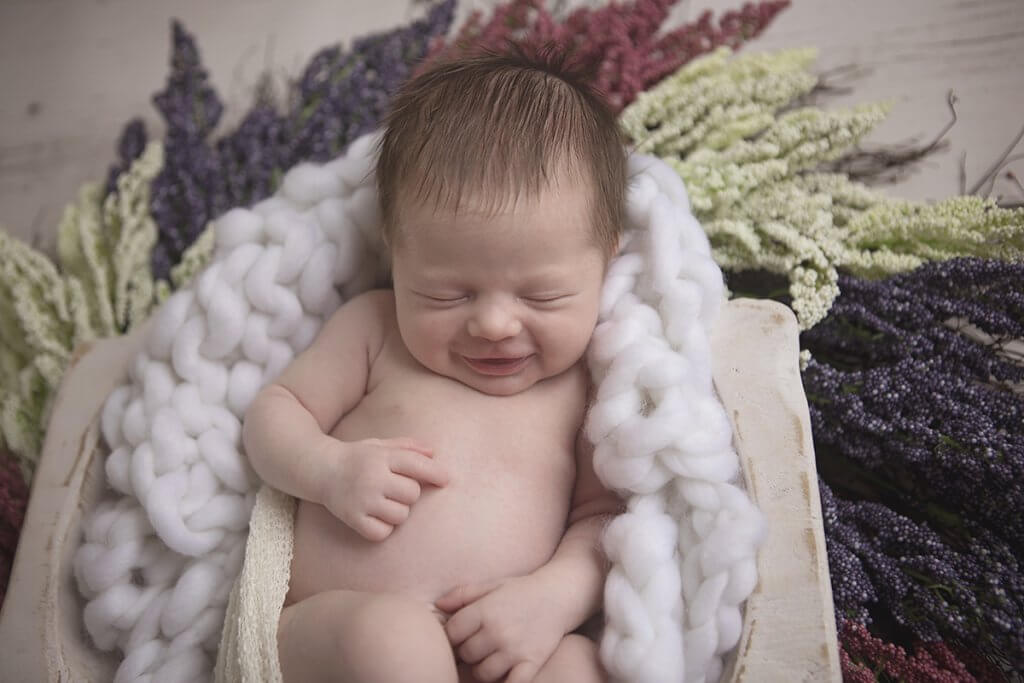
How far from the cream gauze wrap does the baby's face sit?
0.21 ft

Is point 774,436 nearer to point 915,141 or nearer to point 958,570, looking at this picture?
point 958,570

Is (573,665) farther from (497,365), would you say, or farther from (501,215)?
(501,215)

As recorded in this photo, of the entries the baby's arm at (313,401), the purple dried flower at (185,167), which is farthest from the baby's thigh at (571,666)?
the purple dried flower at (185,167)

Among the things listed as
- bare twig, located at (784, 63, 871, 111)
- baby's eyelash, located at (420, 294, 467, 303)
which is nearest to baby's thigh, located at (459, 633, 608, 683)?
baby's eyelash, located at (420, 294, 467, 303)

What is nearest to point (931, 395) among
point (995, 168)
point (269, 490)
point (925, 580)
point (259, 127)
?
point (925, 580)

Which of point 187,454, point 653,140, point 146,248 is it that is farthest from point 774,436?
point 146,248

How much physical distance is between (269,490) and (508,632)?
355 millimetres

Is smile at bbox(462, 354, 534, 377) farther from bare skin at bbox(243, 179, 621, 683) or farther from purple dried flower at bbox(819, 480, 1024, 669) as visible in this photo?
purple dried flower at bbox(819, 480, 1024, 669)

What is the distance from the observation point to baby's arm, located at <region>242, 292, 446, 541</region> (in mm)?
878

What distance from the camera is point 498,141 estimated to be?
89 cm

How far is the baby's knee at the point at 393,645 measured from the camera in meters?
0.77

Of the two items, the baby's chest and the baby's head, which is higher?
the baby's head

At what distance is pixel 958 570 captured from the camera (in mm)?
912

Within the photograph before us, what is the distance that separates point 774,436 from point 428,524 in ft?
1.34
